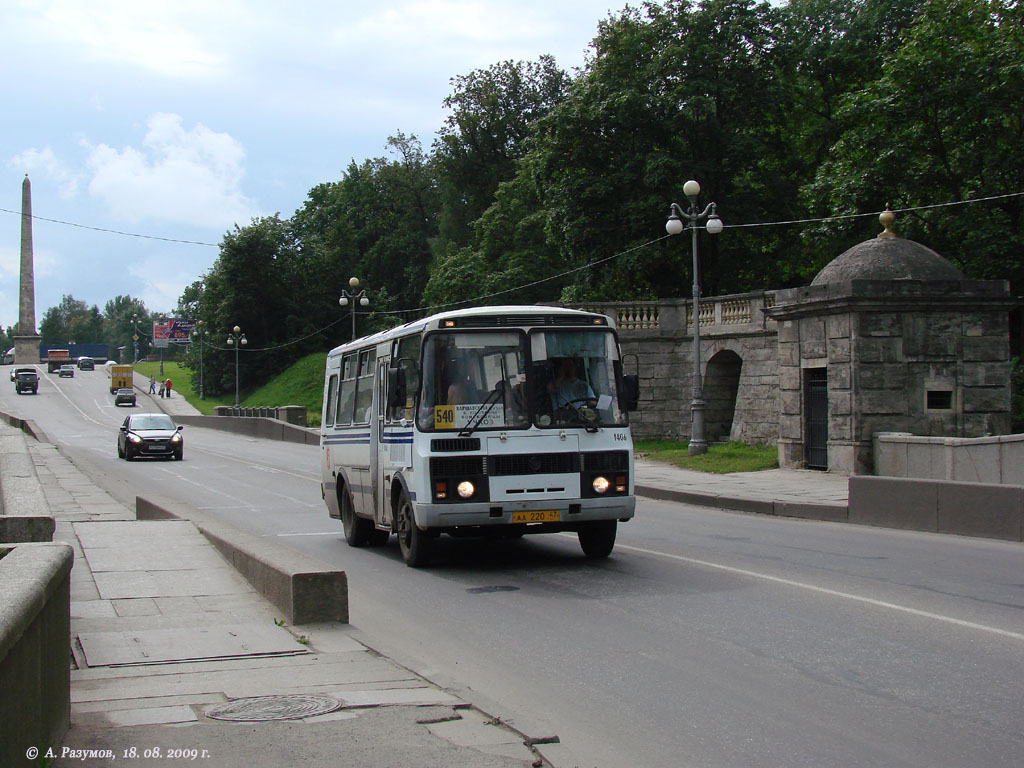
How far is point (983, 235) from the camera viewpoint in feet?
104

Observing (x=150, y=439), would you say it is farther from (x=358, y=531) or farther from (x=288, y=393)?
(x=288, y=393)

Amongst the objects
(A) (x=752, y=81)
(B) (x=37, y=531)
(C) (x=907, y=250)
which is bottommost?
(B) (x=37, y=531)

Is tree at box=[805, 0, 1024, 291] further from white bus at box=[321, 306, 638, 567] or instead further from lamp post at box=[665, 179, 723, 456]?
white bus at box=[321, 306, 638, 567]

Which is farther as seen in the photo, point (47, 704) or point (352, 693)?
point (352, 693)

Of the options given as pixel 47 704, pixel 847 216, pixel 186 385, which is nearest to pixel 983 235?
pixel 847 216

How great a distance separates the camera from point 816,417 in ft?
79.6

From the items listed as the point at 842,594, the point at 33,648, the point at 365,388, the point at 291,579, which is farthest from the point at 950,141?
the point at 33,648

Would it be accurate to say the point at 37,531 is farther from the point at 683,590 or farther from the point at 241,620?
the point at 683,590

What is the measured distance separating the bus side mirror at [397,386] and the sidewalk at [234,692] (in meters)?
2.77

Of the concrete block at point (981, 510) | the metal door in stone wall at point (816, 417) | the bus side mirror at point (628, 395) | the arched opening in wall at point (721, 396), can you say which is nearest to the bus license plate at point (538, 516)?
the bus side mirror at point (628, 395)

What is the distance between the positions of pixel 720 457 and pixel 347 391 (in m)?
15.5

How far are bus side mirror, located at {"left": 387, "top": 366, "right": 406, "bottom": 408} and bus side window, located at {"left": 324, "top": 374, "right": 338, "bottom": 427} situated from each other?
417 cm

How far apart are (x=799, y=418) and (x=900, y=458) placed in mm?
3332

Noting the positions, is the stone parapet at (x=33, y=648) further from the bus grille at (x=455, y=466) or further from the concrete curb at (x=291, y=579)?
the bus grille at (x=455, y=466)
